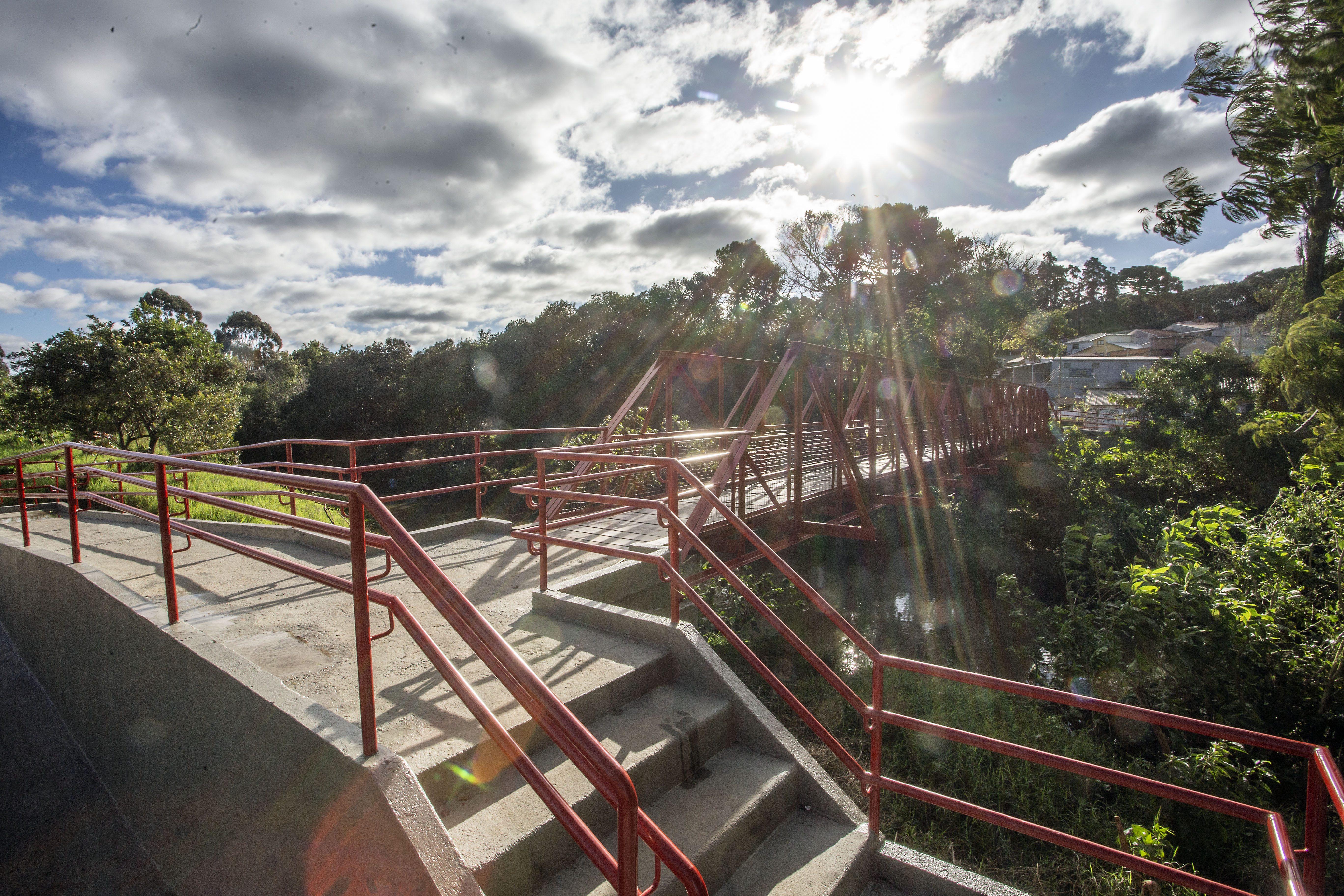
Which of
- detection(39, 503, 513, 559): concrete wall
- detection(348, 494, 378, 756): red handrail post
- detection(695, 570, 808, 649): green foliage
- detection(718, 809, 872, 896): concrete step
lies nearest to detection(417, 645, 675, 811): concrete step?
detection(348, 494, 378, 756): red handrail post

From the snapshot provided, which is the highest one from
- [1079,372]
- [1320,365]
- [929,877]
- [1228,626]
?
[1079,372]

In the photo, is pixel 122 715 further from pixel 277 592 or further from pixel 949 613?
pixel 949 613

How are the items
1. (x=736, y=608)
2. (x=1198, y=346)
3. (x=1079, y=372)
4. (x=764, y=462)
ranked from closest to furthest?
(x=736, y=608), (x=764, y=462), (x=1198, y=346), (x=1079, y=372)

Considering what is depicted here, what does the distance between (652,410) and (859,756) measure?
16.3 feet

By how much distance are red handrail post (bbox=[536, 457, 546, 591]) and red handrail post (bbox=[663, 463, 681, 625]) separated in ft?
3.06

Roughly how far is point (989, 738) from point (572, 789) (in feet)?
6.11

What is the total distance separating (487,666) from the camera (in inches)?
87.6

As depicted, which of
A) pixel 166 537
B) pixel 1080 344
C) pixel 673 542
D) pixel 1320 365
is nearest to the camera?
pixel 166 537

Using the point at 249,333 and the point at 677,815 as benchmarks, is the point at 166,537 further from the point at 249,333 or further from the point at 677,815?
the point at 249,333

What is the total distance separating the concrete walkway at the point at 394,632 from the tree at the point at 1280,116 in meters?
6.67

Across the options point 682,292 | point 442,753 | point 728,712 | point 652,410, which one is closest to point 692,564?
point 652,410

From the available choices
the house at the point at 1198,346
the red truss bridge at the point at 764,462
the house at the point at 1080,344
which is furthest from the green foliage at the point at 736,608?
the house at the point at 1080,344

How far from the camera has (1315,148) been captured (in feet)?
20.6

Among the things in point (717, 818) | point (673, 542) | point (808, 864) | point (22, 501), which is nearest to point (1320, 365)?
point (673, 542)
